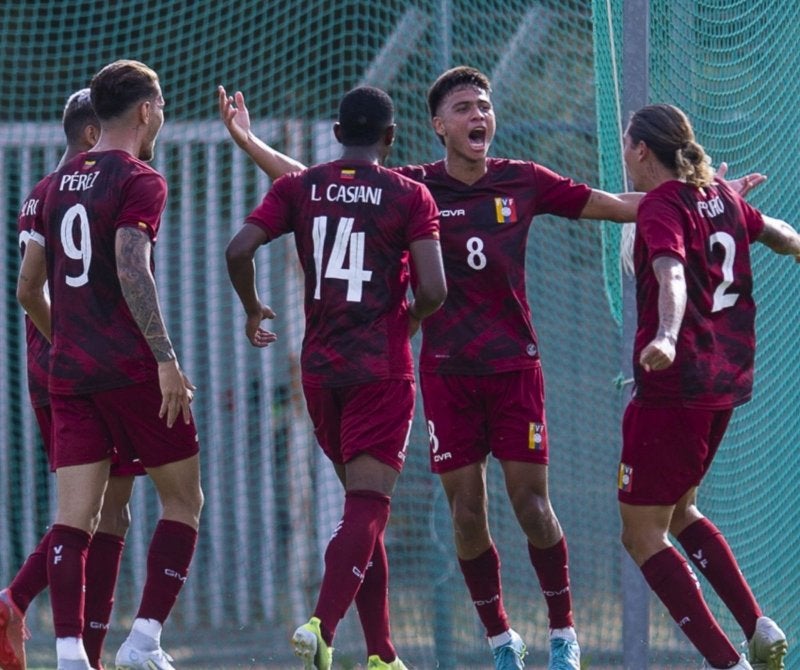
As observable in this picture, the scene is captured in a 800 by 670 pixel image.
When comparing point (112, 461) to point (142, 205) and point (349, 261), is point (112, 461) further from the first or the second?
point (349, 261)

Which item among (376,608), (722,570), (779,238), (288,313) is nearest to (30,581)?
(376,608)

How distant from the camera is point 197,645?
31.6 ft

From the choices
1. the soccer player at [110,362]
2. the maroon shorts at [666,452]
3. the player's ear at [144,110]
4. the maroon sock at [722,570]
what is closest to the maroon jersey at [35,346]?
the soccer player at [110,362]

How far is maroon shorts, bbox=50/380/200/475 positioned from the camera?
5668 millimetres

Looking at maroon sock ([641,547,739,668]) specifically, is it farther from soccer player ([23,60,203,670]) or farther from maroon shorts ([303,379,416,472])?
soccer player ([23,60,203,670])

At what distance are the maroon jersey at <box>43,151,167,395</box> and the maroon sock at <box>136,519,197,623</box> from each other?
60cm

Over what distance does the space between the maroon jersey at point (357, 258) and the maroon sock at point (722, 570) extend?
126 centimetres

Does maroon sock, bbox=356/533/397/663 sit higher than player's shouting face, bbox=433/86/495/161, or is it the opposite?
player's shouting face, bbox=433/86/495/161

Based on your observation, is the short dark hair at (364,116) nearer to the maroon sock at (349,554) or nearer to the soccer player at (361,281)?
the soccer player at (361,281)

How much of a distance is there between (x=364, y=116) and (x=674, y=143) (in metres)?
1.13

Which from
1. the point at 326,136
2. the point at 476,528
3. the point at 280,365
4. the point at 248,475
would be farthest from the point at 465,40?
the point at 476,528

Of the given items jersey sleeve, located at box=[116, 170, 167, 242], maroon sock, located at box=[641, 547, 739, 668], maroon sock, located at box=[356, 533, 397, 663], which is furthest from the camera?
maroon sock, located at box=[356, 533, 397, 663]

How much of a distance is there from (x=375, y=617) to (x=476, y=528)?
0.57m

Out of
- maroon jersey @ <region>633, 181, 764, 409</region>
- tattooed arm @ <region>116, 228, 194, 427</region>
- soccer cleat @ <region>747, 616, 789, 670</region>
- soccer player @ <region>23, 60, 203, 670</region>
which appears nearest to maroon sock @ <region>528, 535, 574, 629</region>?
soccer cleat @ <region>747, 616, 789, 670</region>
